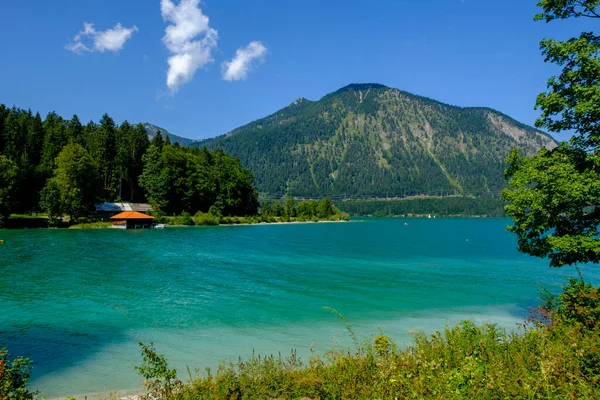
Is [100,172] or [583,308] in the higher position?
[100,172]

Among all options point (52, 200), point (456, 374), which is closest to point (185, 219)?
point (52, 200)

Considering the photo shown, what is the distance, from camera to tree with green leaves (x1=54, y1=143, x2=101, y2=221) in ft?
286

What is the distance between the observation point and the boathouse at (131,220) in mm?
93375

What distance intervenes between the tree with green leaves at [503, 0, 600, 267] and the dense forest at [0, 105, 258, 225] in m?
91.4

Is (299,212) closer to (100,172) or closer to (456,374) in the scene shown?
(100,172)

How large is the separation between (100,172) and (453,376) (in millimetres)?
118886

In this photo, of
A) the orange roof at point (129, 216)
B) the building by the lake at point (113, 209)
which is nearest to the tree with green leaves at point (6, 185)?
the building by the lake at point (113, 209)

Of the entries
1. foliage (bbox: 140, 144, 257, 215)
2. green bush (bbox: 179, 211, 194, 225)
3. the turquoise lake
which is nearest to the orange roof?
foliage (bbox: 140, 144, 257, 215)

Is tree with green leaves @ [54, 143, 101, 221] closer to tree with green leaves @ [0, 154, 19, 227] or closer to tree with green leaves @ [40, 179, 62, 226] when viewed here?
tree with green leaves @ [40, 179, 62, 226]

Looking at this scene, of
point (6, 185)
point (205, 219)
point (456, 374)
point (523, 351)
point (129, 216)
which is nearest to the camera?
point (456, 374)

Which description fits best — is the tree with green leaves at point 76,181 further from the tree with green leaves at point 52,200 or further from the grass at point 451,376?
the grass at point 451,376

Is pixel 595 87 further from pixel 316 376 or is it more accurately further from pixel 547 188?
pixel 316 376

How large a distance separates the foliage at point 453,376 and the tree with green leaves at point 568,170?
5.48 m

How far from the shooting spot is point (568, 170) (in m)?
14.2
